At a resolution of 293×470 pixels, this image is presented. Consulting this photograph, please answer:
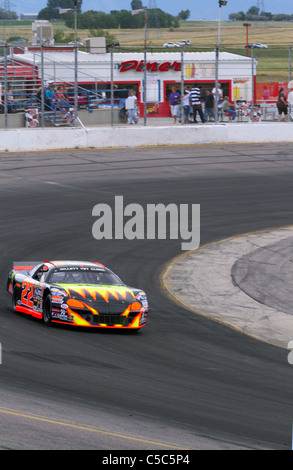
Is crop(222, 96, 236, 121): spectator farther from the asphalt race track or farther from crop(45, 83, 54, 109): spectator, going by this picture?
the asphalt race track

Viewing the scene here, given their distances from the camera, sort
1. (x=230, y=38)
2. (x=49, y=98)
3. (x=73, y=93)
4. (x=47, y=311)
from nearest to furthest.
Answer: (x=47, y=311), (x=49, y=98), (x=73, y=93), (x=230, y=38)

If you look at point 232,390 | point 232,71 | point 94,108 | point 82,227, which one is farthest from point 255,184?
point 232,390

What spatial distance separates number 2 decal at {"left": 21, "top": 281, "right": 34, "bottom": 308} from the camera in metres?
14.4

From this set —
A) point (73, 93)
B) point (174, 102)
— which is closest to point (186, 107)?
point (174, 102)

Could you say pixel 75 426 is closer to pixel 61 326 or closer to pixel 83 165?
pixel 61 326

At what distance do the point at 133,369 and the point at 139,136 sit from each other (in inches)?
895

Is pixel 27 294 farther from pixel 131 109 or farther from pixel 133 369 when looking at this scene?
pixel 131 109

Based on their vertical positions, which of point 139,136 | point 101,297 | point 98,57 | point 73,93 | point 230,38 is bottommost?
point 101,297

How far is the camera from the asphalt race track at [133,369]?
29.9 feet

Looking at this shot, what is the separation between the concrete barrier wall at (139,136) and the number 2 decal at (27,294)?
1716cm

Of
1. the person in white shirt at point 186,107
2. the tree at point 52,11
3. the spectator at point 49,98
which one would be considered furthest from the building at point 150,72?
the tree at point 52,11

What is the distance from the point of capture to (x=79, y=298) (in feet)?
44.6

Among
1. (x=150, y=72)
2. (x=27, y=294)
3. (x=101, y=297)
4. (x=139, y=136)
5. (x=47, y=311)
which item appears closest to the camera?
(x=101, y=297)

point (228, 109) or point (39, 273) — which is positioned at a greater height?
point (228, 109)
